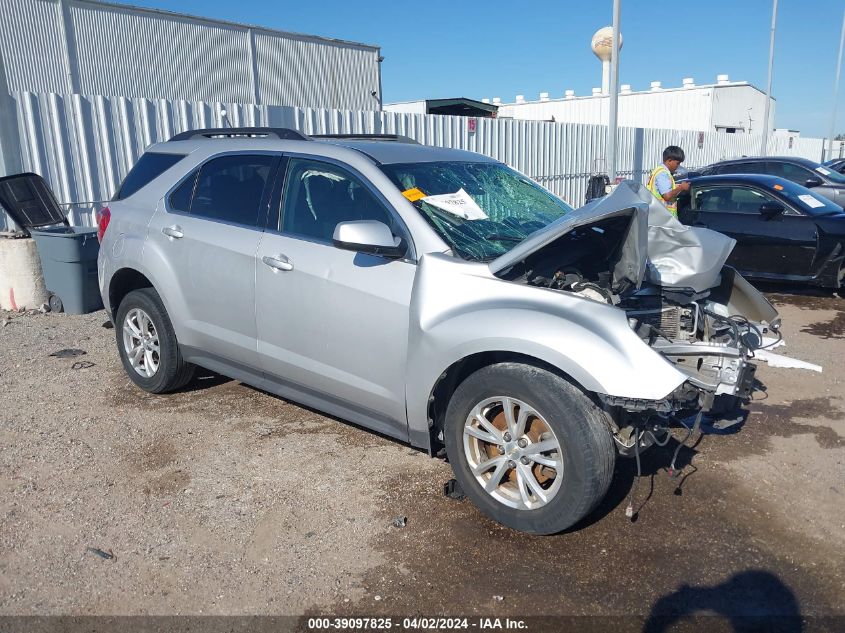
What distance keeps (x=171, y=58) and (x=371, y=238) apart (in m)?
19.6

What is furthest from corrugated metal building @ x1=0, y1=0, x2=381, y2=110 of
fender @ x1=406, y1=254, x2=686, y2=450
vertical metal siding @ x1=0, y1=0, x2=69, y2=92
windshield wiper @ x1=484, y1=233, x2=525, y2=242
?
fender @ x1=406, y1=254, x2=686, y2=450

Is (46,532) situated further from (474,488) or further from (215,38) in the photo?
(215,38)

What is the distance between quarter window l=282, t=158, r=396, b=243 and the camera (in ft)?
12.8

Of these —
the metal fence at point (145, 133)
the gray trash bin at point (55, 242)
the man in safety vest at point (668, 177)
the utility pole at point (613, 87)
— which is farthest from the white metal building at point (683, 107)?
the gray trash bin at point (55, 242)

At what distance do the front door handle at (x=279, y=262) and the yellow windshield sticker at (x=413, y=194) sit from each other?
802 mm

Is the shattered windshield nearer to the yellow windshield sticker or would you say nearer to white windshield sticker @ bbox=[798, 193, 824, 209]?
the yellow windshield sticker

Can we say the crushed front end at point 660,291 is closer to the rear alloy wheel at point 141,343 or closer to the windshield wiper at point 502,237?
the windshield wiper at point 502,237

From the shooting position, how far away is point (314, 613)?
2.86 m

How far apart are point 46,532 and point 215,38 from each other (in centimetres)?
2057

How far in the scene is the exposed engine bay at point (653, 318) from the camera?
3.27 meters

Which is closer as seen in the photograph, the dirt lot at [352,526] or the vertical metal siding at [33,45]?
the dirt lot at [352,526]

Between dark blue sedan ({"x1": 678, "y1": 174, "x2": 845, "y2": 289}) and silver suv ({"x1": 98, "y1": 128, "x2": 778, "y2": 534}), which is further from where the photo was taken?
dark blue sedan ({"x1": 678, "y1": 174, "x2": 845, "y2": 289})

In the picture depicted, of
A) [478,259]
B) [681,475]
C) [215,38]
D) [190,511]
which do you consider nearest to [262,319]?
[190,511]

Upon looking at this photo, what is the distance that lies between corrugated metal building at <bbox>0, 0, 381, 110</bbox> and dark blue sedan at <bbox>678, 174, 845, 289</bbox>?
14.8 m
